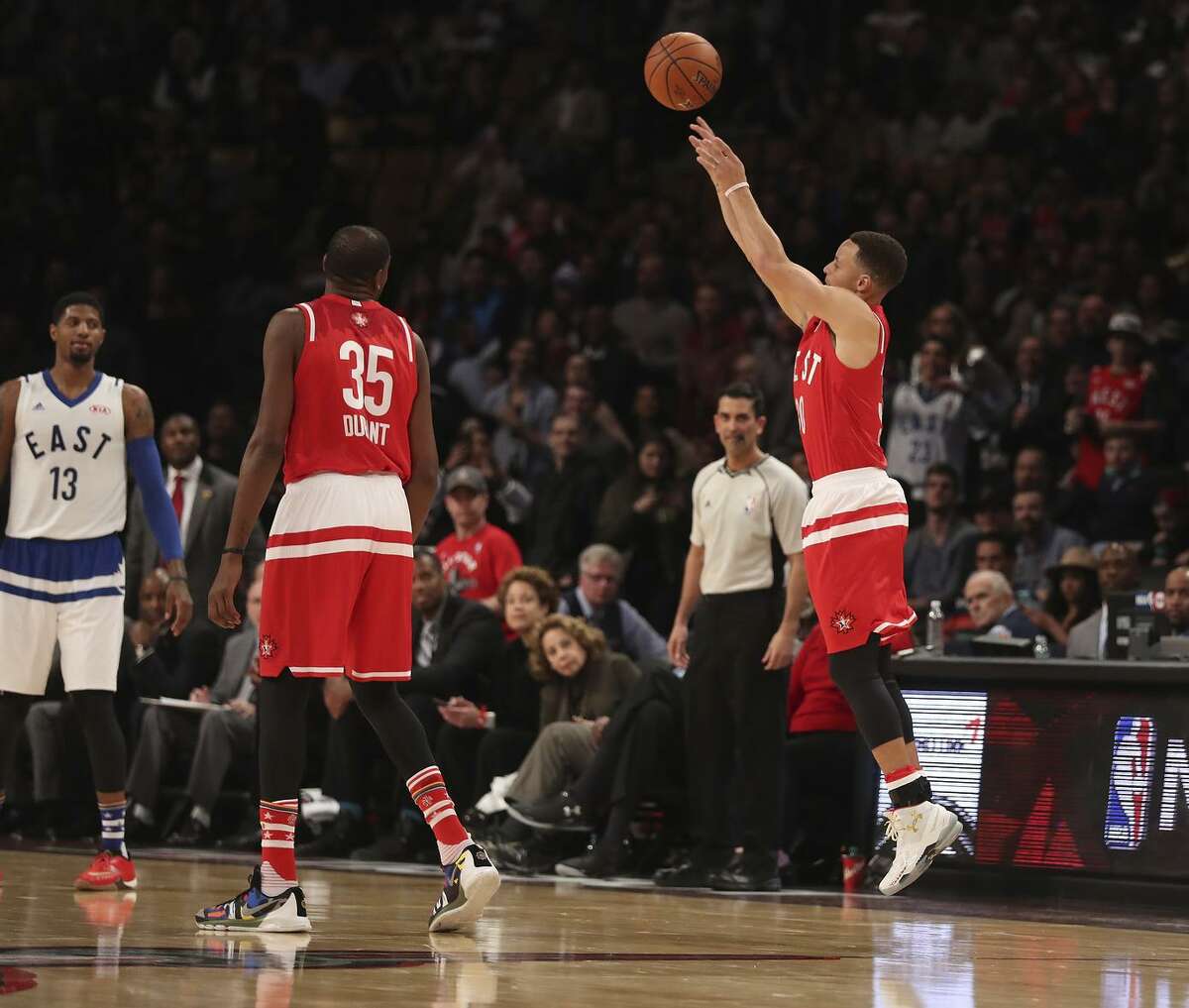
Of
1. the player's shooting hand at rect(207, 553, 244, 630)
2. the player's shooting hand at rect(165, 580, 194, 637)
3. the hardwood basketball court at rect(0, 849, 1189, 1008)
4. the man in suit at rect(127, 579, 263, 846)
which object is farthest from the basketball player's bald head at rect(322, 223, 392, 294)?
the man in suit at rect(127, 579, 263, 846)

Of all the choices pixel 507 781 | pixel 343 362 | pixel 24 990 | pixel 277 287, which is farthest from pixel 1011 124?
pixel 24 990

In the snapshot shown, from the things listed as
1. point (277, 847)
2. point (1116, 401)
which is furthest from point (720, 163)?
point (1116, 401)

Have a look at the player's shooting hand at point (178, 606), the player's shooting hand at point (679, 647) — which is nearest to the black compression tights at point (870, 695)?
the player's shooting hand at point (178, 606)

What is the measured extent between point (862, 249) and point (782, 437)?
22.1 ft

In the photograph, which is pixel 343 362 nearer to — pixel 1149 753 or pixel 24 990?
pixel 24 990

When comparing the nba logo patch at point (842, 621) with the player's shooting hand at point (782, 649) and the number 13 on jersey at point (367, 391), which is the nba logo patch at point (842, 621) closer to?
the number 13 on jersey at point (367, 391)

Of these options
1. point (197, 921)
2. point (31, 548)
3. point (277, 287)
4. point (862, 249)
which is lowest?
point (197, 921)

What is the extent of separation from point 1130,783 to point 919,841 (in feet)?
7.82

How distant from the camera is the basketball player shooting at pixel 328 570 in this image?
19.9 feet

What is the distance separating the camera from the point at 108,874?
7562 mm

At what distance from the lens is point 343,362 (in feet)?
20.2

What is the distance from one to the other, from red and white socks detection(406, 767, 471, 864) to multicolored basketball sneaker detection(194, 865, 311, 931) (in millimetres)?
465

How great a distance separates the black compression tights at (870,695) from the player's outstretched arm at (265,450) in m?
1.93

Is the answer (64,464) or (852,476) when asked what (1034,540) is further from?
(64,464)
